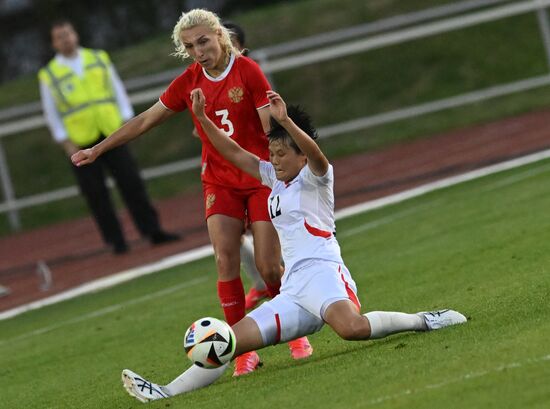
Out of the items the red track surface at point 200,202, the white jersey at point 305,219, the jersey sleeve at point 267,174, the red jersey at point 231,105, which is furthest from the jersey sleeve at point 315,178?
the red track surface at point 200,202

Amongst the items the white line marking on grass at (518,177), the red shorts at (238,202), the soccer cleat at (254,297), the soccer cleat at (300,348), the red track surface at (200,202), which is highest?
the red shorts at (238,202)

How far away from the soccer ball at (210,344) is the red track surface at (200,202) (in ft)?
24.5

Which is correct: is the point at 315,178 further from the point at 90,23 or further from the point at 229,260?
the point at 90,23

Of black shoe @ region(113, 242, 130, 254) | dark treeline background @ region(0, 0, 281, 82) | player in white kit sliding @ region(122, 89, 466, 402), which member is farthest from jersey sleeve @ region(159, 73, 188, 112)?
dark treeline background @ region(0, 0, 281, 82)

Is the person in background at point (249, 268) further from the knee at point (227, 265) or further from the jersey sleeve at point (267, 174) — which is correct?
the jersey sleeve at point (267, 174)

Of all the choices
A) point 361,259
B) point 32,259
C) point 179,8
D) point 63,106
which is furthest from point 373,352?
point 179,8

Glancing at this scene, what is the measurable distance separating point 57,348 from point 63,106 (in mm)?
6251

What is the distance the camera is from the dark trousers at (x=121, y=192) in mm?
17188

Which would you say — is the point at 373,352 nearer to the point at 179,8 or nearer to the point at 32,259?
the point at 32,259

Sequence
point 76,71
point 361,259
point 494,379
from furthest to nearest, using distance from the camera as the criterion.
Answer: point 76,71, point 361,259, point 494,379

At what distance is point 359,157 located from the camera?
23.4 meters

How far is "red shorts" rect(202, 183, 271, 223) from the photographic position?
354 inches

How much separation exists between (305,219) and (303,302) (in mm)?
480

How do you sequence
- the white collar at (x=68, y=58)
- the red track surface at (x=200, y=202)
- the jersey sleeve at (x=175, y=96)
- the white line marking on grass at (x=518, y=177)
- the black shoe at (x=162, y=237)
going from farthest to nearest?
the black shoe at (x=162, y=237) → the white collar at (x=68, y=58) → the red track surface at (x=200, y=202) → the white line marking on grass at (x=518, y=177) → the jersey sleeve at (x=175, y=96)
